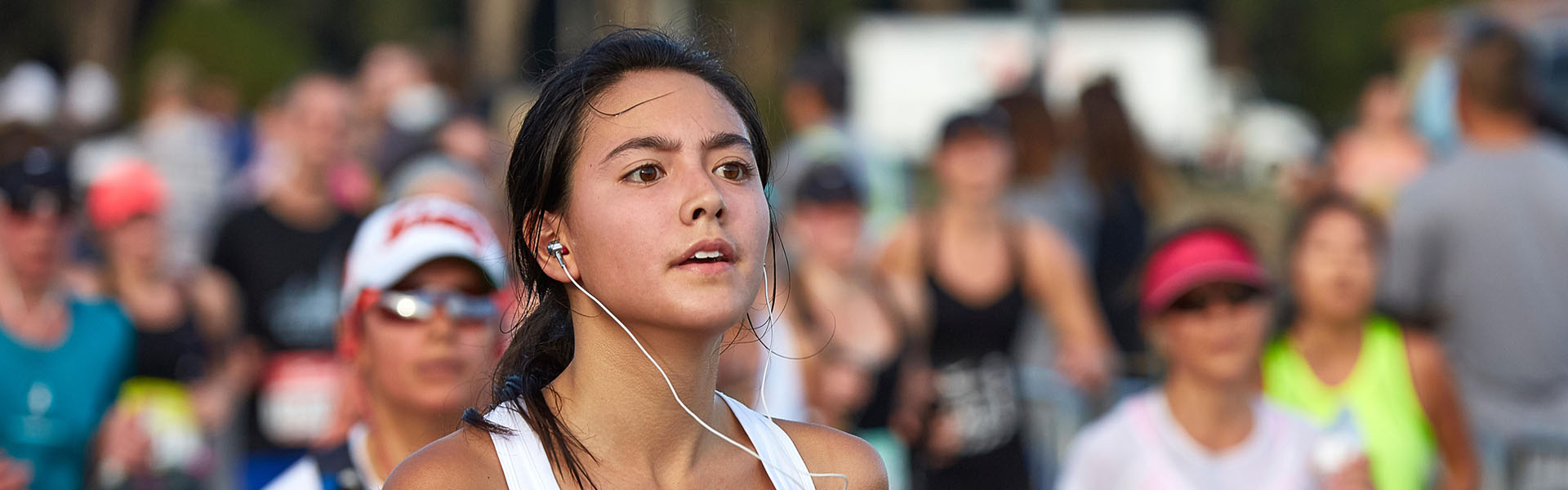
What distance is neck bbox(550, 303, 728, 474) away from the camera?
7.13 ft

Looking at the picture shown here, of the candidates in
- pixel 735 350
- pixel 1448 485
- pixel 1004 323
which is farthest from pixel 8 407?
pixel 1448 485

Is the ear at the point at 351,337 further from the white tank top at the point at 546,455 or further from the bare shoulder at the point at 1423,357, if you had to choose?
the bare shoulder at the point at 1423,357

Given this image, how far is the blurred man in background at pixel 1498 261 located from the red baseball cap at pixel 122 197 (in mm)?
5003

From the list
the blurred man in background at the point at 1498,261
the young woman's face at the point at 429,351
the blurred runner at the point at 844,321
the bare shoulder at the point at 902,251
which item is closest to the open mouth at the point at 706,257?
the young woman's face at the point at 429,351

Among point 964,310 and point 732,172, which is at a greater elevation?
point 732,172

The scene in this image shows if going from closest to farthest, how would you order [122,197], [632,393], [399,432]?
1. [632,393]
2. [399,432]
3. [122,197]

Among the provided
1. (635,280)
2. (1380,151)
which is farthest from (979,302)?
(1380,151)

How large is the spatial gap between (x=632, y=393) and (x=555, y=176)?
0.98ft

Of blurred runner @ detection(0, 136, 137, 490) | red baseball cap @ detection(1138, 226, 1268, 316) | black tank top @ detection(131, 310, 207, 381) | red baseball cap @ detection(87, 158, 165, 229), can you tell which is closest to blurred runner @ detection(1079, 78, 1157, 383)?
red baseball cap @ detection(1138, 226, 1268, 316)

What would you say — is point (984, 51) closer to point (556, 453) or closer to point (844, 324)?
point (844, 324)

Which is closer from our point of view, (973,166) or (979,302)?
(979,302)

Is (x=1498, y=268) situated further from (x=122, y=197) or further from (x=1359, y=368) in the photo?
(x=122, y=197)

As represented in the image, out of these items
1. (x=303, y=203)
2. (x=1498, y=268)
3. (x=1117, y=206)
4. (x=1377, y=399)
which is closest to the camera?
(x=1377, y=399)

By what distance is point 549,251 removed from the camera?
2.22 metres
